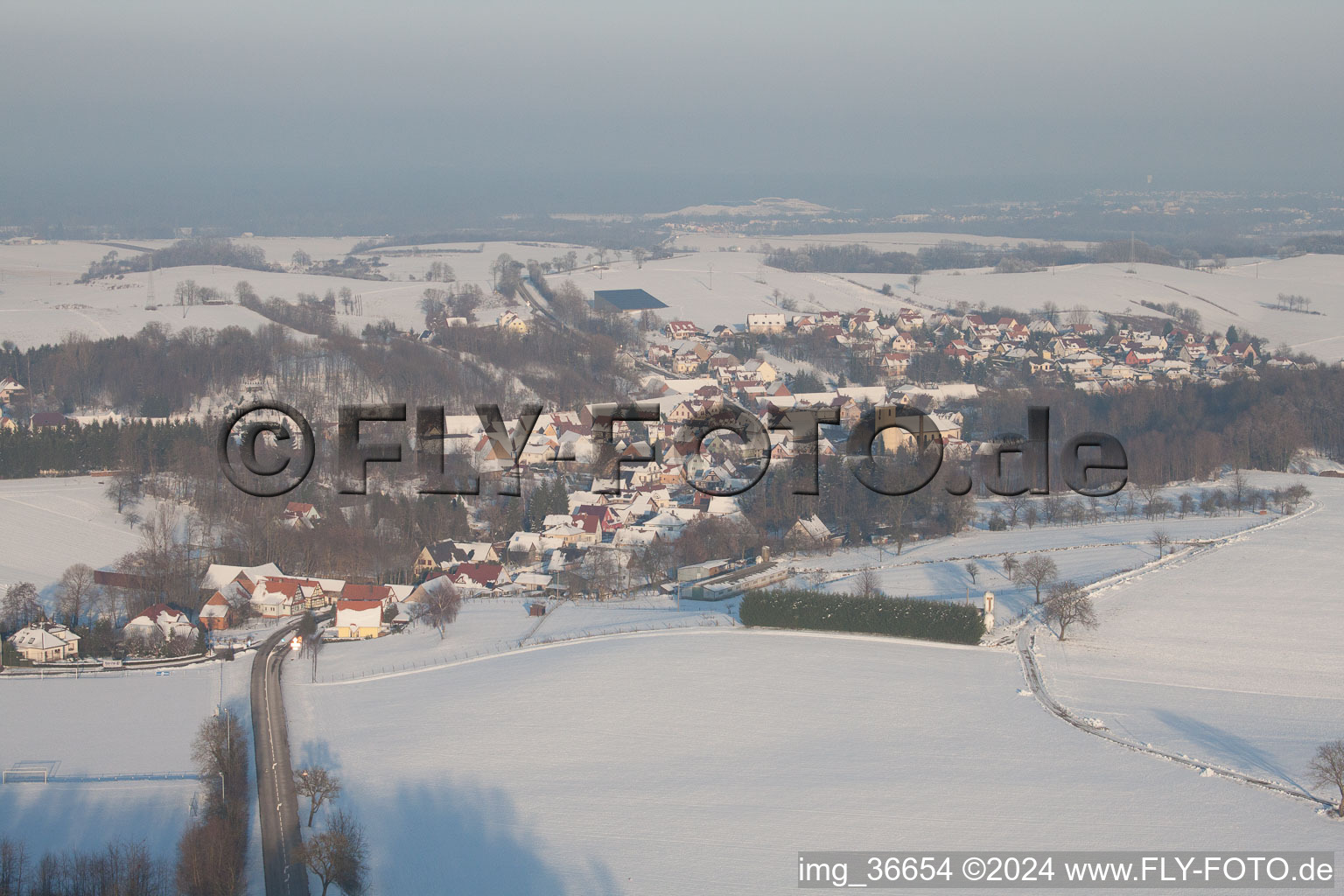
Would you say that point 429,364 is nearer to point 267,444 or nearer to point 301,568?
point 267,444

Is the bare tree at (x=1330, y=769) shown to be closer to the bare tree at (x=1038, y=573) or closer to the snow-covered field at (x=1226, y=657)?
the snow-covered field at (x=1226, y=657)

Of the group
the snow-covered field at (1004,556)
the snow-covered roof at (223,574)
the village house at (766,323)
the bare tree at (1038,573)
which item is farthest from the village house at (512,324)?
the bare tree at (1038,573)

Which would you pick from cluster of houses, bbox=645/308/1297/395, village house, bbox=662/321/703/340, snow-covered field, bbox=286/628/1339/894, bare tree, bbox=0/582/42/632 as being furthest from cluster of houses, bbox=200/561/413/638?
village house, bbox=662/321/703/340

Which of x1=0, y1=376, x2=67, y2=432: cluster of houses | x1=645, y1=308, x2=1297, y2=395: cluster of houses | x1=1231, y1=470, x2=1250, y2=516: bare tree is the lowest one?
x1=1231, y1=470, x2=1250, y2=516: bare tree

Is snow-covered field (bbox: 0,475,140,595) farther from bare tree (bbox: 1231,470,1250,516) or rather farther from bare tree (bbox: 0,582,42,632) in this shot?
bare tree (bbox: 1231,470,1250,516)

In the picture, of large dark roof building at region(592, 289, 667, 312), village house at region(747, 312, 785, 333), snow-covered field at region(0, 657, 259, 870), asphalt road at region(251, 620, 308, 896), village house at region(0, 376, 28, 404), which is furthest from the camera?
large dark roof building at region(592, 289, 667, 312)

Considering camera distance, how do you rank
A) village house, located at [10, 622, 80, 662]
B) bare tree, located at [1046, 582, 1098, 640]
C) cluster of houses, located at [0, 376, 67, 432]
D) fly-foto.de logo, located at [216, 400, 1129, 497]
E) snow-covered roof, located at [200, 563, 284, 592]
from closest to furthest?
bare tree, located at [1046, 582, 1098, 640]
village house, located at [10, 622, 80, 662]
snow-covered roof, located at [200, 563, 284, 592]
fly-foto.de logo, located at [216, 400, 1129, 497]
cluster of houses, located at [0, 376, 67, 432]

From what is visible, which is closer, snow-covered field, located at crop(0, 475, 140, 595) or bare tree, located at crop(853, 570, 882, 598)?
bare tree, located at crop(853, 570, 882, 598)
